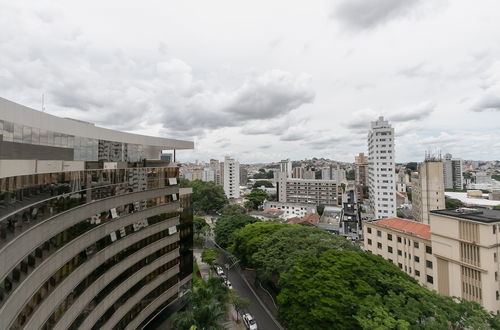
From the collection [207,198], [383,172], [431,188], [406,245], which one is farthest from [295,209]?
[406,245]

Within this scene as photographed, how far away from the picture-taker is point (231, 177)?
120 meters

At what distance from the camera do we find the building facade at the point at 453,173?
466ft

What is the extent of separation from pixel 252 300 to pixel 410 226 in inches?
929

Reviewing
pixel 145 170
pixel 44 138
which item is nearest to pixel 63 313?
pixel 44 138

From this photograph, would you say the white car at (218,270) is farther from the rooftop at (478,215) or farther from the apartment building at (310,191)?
the apartment building at (310,191)

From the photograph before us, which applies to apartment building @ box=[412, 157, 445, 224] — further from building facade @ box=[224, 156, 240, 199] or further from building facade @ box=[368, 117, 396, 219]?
building facade @ box=[224, 156, 240, 199]

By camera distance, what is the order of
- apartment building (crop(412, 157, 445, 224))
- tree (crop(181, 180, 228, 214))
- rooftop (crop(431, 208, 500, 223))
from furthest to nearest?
tree (crop(181, 180, 228, 214)), apartment building (crop(412, 157, 445, 224)), rooftop (crop(431, 208, 500, 223))

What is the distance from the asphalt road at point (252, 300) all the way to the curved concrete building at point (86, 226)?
29.8ft

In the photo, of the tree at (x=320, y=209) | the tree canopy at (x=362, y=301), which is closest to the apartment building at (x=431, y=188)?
the tree at (x=320, y=209)

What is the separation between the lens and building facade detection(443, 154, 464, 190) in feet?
466

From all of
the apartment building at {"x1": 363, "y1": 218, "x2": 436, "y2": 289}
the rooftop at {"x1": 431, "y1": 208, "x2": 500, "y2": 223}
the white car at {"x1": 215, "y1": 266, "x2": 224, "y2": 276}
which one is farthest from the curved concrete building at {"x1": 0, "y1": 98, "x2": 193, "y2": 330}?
the rooftop at {"x1": 431, "y1": 208, "x2": 500, "y2": 223}

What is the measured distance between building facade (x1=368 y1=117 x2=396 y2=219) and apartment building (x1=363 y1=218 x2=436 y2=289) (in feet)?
118

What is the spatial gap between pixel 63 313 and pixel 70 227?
4601mm

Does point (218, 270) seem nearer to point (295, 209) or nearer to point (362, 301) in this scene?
point (362, 301)
